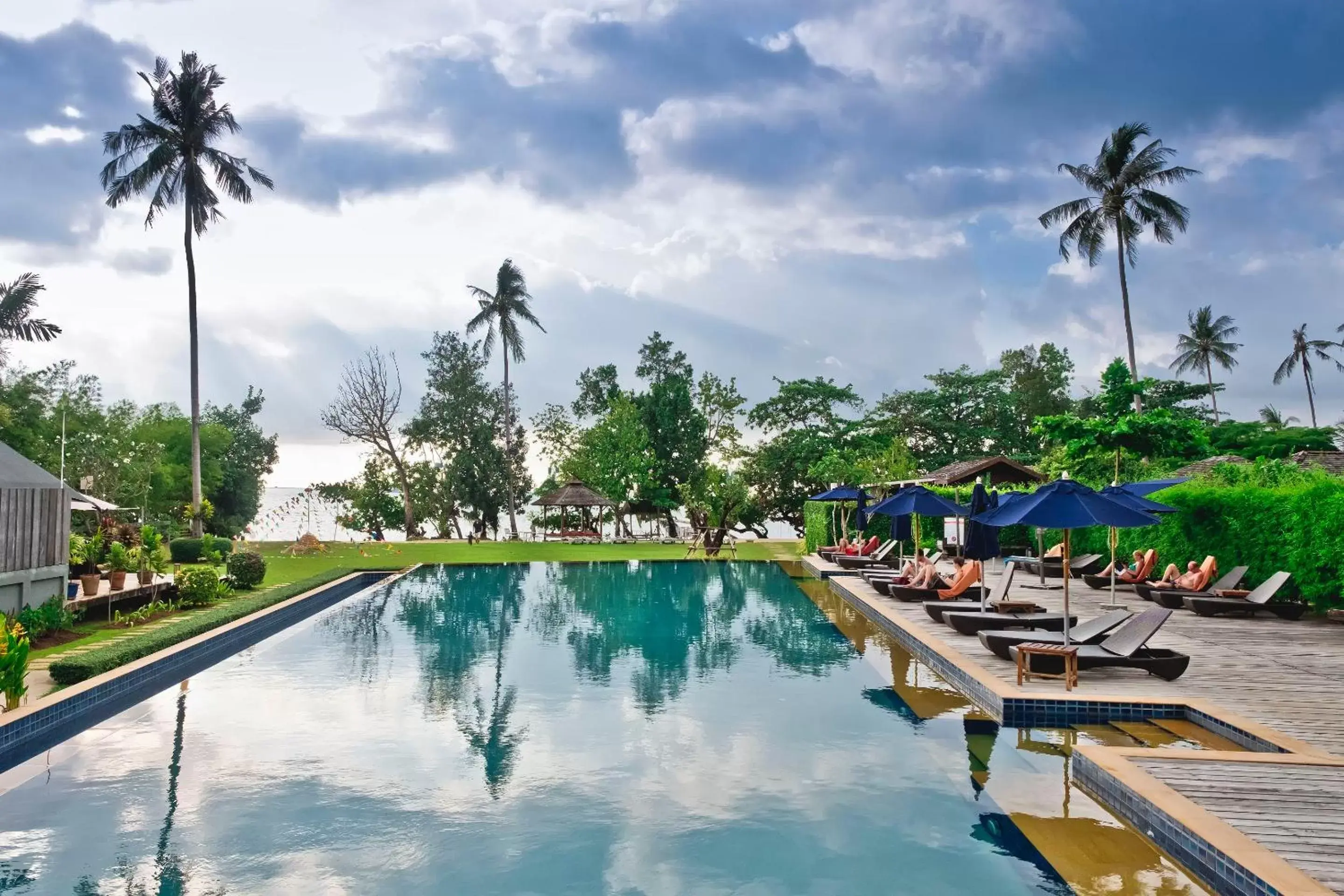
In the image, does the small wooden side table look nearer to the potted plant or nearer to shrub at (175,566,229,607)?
shrub at (175,566,229,607)

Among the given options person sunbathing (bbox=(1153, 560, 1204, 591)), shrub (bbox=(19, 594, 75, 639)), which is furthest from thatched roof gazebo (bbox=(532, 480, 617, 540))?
shrub (bbox=(19, 594, 75, 639))

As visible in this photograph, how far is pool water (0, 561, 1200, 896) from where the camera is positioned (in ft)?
16.3

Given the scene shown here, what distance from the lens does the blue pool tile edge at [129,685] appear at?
292 inches

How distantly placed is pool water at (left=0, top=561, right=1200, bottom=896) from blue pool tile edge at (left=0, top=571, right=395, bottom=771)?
24 centimetres

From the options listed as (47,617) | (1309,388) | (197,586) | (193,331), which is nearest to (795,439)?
(193,331)

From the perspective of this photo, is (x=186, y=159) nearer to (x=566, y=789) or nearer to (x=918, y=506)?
(x=918, y=506)

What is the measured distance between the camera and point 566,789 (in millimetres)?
6344

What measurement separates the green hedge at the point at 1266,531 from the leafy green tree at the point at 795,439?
2292cm

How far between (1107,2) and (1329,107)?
10.5 m

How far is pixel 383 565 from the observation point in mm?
26312

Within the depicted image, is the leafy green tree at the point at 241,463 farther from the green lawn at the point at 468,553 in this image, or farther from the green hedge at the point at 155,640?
the green hedge at the point at 155,640

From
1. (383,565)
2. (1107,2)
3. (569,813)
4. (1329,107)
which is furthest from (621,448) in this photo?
(569,813)

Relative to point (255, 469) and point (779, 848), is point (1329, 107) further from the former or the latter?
point (255, 469)

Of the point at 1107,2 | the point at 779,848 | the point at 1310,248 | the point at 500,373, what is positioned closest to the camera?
the point at 779,848
